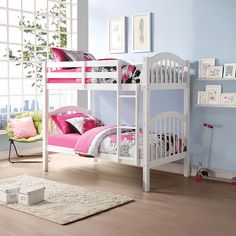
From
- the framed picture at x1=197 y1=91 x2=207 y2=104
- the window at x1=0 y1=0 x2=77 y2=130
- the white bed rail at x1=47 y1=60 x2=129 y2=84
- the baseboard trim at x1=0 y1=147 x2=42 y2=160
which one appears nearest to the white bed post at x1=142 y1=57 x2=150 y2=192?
the white bed rail at x1=47 y1=60 x2=129 y2=84

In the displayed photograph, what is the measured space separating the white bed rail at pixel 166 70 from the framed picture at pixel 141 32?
0.50 metres

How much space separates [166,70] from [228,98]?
0.69m

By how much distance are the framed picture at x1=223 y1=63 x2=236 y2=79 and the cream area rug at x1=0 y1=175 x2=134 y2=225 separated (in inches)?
63.2

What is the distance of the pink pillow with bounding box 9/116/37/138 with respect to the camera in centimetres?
544

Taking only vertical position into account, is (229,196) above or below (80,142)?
below

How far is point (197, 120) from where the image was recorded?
15.2 feet

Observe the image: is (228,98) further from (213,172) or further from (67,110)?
(67,110)

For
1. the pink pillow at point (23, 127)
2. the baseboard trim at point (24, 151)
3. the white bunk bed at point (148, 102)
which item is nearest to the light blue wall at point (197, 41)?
the white bunk bed at point (148, 102)

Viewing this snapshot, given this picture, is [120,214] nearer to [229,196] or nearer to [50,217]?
[50,217]

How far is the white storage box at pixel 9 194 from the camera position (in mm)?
3566

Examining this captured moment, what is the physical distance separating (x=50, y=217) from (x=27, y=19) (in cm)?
355

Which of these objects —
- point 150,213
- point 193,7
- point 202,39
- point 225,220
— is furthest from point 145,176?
point 193,7

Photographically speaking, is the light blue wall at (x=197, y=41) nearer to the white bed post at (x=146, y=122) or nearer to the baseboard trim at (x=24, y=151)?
the white bed post at (x=146, y=122)

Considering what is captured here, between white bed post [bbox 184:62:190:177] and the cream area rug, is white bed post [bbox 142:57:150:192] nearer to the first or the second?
the cream area rug
